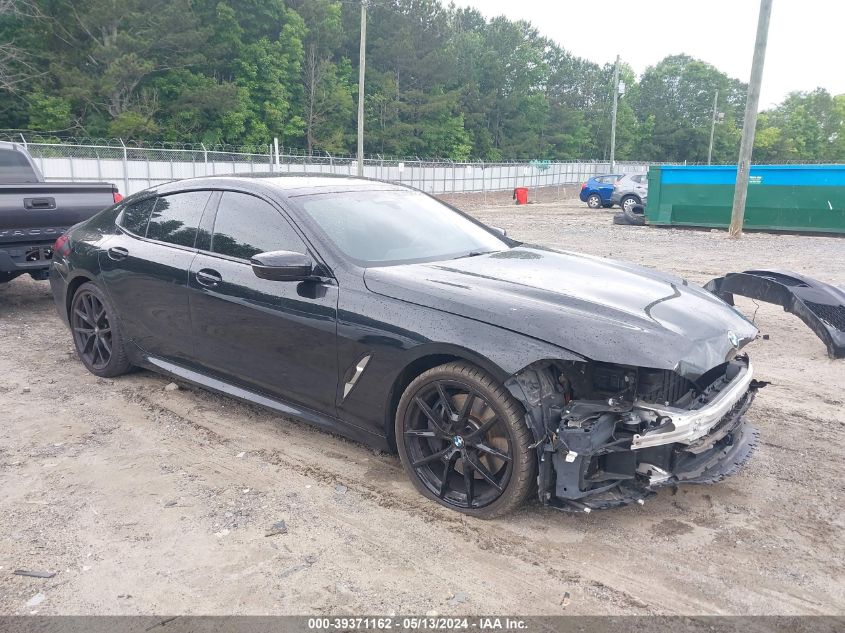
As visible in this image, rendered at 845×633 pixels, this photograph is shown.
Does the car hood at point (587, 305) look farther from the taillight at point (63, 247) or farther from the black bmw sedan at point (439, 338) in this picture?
the taillight at point (63, 247)

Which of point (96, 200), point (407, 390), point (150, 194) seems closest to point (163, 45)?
point (96, 200)

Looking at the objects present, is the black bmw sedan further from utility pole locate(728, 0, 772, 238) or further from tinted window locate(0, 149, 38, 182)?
utility pole locate(728, 0, 772, 238)

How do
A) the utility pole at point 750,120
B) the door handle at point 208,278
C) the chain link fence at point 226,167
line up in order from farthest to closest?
1. the chain link fence at point 226,167
2. the utility pole at point 750,120
3. the door handle at point 208,278

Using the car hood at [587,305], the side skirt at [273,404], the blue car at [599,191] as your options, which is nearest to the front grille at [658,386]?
the car hood at [587,305]

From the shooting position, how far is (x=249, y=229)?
4.22 meters

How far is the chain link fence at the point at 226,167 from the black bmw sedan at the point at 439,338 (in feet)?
9.88

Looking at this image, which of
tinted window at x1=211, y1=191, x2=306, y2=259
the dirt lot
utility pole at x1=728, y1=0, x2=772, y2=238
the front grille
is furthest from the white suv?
the front grille

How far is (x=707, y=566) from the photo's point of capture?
2945 millimetres

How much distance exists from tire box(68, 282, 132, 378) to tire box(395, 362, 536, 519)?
2773 mm

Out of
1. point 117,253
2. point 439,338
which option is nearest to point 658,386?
point 439,338

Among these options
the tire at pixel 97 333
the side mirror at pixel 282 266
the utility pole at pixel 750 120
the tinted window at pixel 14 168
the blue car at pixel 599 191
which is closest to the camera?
the side mirror at pixel 282 266

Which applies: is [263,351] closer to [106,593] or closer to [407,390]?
[407,390]

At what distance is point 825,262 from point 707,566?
1111cm

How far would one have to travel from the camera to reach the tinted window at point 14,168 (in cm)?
843
